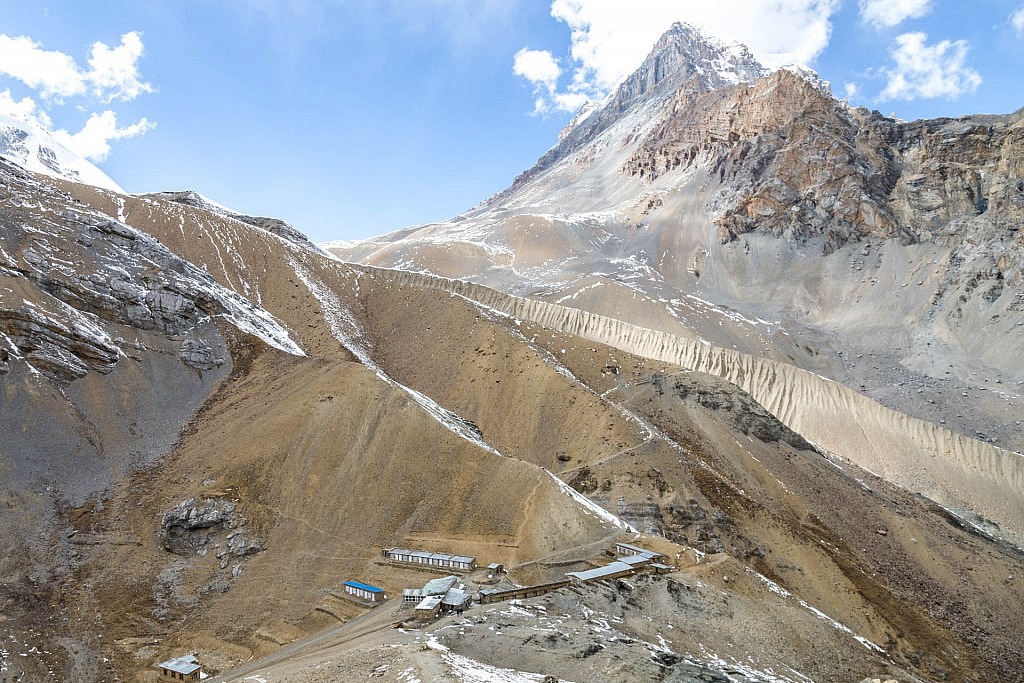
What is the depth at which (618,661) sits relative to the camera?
22562mm

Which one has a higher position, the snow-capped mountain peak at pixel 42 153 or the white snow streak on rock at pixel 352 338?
the snow-capped mountain peak at pixel 42 153

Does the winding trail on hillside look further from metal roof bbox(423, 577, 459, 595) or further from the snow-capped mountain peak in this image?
the snow-capped mountain peak

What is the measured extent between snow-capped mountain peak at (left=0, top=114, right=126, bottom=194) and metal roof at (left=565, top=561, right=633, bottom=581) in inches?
6786

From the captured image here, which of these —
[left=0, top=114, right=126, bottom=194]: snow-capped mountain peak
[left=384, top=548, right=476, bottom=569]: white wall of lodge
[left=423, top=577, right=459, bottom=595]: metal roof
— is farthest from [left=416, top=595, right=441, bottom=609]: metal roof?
[left=0, top=114, right=126, bottom=194]: snow-capped mountain peak

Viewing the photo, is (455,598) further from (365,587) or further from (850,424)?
(850,424)

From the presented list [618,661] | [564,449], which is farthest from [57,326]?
[618,661]

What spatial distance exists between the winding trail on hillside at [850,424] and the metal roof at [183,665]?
148 feet

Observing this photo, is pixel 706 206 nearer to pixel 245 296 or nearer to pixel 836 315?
pixel 836 315

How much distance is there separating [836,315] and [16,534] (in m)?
126

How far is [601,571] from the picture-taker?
3092 cm

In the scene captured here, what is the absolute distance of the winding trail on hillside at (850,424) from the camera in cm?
6956

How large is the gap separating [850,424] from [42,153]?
192 meters

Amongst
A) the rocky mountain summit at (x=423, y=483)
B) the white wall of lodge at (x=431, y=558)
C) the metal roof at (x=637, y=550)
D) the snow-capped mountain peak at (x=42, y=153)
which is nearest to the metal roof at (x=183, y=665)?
the rocky mountain summit at (x=423, y=483)

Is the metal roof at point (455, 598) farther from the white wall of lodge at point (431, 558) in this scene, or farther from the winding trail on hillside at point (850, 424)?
the winding trail on hillside at point (850, 424)
